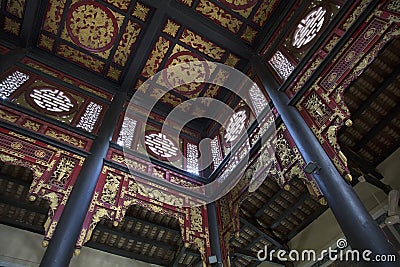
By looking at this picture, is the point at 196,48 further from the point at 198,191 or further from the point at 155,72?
the point at 198,191

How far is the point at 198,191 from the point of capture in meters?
6.54

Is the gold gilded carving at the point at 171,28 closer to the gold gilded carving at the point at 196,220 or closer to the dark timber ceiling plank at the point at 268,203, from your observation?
the gold gilded carving at the point at 196,220

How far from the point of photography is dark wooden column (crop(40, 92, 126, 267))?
369 cm

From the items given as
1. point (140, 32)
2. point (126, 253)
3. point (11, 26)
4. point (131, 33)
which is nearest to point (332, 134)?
point (140, 32)

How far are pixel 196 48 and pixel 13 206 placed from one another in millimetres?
5382

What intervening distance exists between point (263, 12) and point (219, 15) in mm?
1029

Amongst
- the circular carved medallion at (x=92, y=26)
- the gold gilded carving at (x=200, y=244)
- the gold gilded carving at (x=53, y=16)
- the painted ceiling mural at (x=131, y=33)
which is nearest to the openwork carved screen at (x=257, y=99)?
the painted ceiling mural at (x=131, y=33)

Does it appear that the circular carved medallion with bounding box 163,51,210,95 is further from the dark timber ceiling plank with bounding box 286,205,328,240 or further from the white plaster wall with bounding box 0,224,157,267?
the dark timber ceiling plank with bounding box 286,205,328,240

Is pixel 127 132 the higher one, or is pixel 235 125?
pixel 235 125

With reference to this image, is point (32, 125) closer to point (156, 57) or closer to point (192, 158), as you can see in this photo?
point (156, 57)

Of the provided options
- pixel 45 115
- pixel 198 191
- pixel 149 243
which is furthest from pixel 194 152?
pixel 45 115

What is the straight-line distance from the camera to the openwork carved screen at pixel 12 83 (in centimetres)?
568

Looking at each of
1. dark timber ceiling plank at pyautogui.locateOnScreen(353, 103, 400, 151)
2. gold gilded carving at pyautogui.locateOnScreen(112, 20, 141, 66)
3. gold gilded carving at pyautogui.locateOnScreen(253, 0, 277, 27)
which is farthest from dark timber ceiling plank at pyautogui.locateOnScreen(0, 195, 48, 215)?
dark timber ceiling plank at pyautogui.locateOnScreen(353, 103, 400, 151)

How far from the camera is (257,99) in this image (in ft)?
22.0
